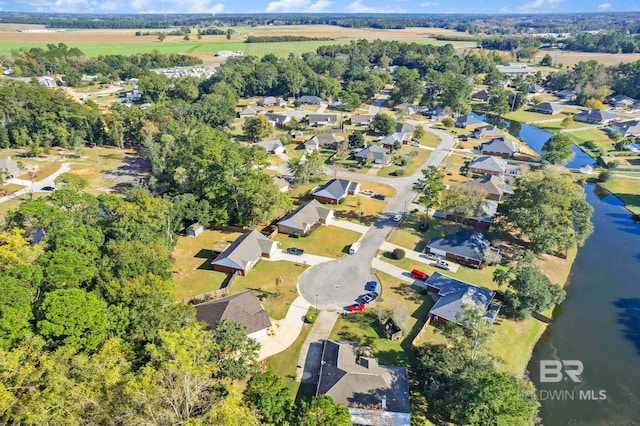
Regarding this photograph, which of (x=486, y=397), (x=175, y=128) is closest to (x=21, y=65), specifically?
(x=175, y=128)

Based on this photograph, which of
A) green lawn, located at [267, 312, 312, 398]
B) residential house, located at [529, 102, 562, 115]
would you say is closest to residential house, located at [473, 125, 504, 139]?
residential house, located at [529, 102, 562, 115]

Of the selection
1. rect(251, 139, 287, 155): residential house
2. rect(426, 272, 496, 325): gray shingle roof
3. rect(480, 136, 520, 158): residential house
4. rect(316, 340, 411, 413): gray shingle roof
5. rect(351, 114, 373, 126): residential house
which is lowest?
rect(316, 340, 411, 413): gray shingle roof

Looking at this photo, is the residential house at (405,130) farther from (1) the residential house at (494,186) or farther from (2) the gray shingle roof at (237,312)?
(2) the gray shingle roof at (237,312)

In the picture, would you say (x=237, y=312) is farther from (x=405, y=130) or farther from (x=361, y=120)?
(x=361, y=120)

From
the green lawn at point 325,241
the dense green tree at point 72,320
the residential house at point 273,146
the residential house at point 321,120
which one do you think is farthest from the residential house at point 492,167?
the dense green tree at point 72,320

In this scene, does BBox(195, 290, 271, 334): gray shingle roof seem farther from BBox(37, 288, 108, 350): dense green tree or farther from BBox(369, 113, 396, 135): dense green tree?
BBox(369, 113, 396, 135): dense green tree

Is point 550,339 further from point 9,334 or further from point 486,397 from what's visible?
point 9,334
